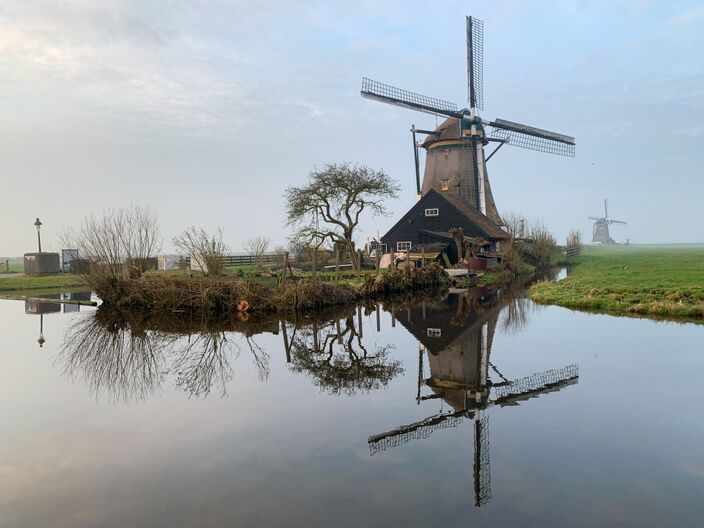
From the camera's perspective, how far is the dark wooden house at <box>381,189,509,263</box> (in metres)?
35.4

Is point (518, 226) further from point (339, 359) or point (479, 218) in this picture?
point (339, 359)

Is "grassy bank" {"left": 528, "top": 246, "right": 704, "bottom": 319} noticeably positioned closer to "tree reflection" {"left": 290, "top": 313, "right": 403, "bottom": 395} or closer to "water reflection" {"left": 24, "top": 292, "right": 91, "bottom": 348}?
"tree reflection" {"left": 290, "top": 313, "right": 403, "bottom": 395}

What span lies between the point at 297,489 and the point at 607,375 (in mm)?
6910

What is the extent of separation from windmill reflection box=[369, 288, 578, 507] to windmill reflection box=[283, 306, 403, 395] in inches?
36.3

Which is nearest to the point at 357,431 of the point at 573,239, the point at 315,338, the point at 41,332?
the point at 315,338

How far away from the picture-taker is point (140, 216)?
20.0 m

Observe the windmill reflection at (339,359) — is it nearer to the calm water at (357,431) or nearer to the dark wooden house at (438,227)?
the calm water at (357,431)

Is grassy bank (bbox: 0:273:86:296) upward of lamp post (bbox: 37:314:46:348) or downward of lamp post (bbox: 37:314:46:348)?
upward

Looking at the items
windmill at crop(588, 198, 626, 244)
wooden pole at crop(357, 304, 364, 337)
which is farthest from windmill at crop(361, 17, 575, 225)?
windmill at crop(588, 198, 626, 244)

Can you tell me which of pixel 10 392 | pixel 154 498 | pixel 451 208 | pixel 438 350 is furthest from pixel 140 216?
pixel 451 208

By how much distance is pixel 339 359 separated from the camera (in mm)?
11094

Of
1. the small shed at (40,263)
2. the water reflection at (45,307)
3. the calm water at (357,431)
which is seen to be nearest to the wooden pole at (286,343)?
the calm water at (357,431)

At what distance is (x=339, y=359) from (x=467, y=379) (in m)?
3.18

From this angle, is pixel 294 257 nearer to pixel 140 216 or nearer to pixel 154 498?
pixel 140 216
